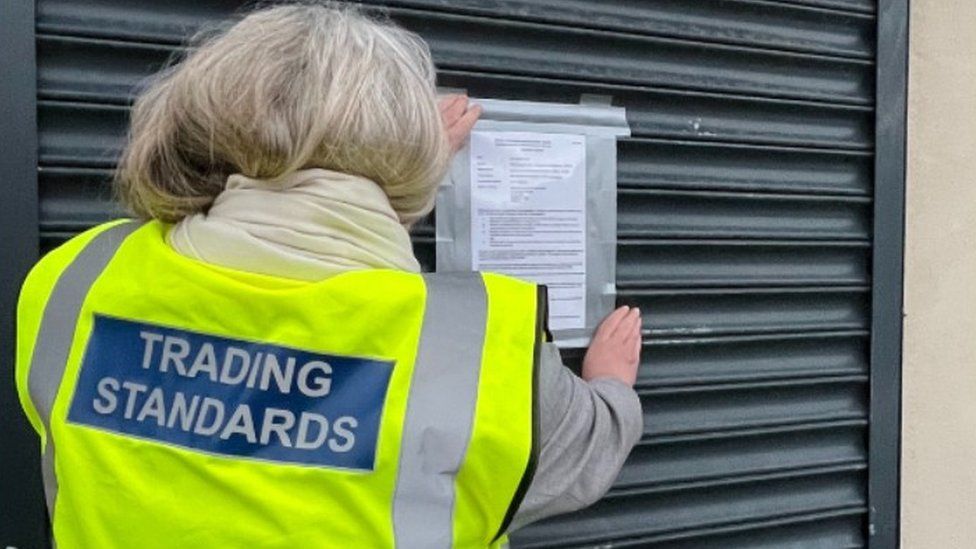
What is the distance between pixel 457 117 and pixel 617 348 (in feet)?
1.87

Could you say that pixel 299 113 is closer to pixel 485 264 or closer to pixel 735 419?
pixel 485 264

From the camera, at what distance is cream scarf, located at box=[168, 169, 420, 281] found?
4.75ft

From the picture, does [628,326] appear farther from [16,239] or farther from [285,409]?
[16,239]

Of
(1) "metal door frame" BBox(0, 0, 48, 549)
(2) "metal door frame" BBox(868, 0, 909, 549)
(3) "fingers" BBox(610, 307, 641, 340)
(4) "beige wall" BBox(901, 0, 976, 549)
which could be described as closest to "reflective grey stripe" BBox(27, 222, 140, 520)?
(1) "metal door frame" BBox(0, 0, 48, 549)

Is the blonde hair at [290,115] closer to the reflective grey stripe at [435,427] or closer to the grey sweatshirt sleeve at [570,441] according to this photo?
the reflective grey stripe at [435,427]

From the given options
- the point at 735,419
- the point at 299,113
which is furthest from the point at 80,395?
the point at 735,419

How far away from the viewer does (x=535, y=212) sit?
2.27 m

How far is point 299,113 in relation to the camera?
1455 millimetres

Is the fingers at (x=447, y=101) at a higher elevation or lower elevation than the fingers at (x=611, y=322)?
higher

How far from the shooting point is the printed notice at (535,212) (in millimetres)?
2232

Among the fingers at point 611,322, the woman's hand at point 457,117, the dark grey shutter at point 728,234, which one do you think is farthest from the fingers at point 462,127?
the fingers at point 611,322

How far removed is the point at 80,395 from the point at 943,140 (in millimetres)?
2265

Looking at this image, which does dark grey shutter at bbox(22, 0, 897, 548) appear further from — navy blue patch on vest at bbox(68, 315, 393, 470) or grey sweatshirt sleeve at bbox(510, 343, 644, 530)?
navy blue patch on vest at bbox(68, 315, 393, 470)

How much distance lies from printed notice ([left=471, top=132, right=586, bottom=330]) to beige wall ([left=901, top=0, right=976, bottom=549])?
3.33 ft
